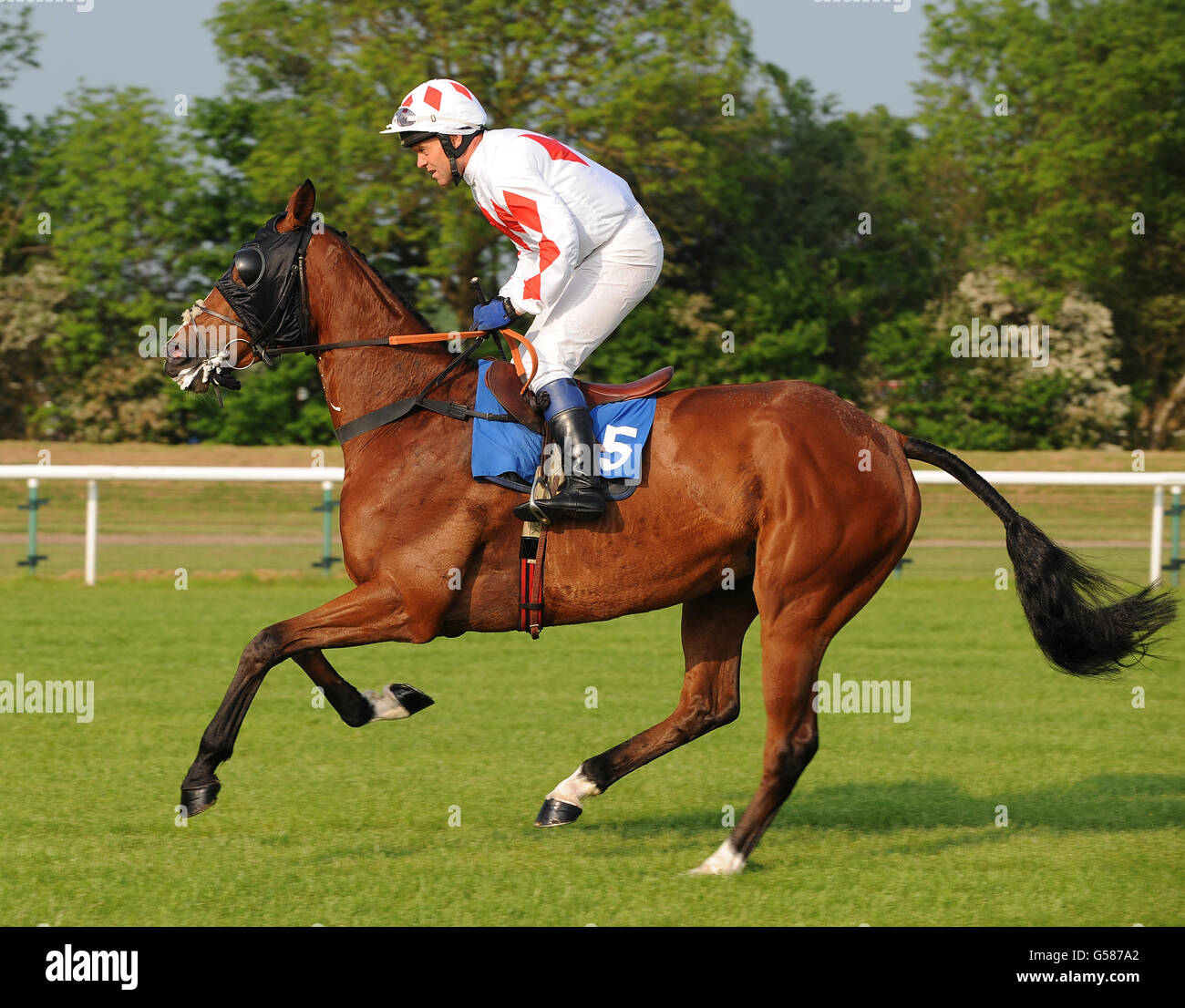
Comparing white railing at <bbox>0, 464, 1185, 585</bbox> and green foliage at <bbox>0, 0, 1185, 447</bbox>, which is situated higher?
green foliage at <bbox>0, 0, 1185, 447</bbox>

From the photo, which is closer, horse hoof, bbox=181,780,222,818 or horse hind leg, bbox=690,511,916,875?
horse hoof, bbox=181,780,222,818

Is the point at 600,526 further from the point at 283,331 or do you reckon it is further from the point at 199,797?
the point at 199,797

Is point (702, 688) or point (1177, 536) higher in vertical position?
point (1177, 536)

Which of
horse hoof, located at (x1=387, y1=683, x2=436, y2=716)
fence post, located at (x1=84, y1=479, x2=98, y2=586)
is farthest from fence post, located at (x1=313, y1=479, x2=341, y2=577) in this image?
horse hoof, located at (x1=387, y1=683, x2=436, y2=716)

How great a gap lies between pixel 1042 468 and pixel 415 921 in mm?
15902

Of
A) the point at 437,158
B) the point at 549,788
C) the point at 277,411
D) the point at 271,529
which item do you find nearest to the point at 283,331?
the point at 437,158

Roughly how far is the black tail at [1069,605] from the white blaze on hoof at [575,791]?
5.16 ft

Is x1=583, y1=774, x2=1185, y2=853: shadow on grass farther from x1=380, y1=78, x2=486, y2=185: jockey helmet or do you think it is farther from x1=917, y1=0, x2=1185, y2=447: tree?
x1=917, y1=0, x2=1185, y2=447: tree

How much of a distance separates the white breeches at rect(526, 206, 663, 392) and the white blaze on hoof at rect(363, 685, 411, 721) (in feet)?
3.66

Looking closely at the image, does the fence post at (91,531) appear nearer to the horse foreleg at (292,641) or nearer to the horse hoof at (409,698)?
the horse hoof at (409,698)

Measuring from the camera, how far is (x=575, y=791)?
5.14 meters

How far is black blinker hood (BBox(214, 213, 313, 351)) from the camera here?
4895mm

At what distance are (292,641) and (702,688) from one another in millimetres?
1472
